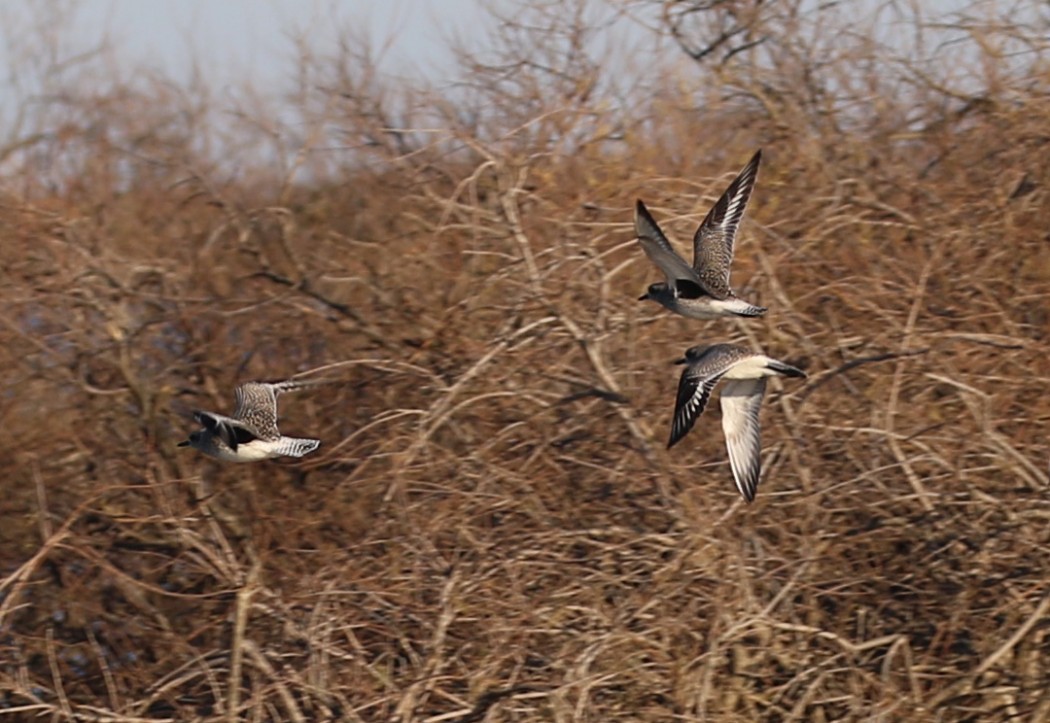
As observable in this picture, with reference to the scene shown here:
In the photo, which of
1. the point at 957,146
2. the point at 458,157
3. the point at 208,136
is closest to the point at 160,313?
the point at 458,157

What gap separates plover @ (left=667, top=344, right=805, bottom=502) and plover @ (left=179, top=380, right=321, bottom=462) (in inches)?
49.3

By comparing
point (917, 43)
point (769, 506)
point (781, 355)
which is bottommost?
point (769, 506)

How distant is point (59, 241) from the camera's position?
31.0 ft

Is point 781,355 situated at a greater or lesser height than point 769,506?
greater

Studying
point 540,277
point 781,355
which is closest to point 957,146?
point 781,355

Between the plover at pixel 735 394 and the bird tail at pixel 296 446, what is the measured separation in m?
1.21

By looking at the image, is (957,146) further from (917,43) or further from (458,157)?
(458,157)

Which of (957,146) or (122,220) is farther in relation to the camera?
(122,220)

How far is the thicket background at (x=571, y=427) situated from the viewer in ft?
23.0

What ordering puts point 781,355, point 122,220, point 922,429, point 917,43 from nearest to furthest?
point 922,429 < point 781,355 < point 917,43 < point 122,220

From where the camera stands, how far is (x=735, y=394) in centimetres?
713

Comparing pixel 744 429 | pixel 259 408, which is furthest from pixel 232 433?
pixel 744 429

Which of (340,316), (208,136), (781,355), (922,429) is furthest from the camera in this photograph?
(208,136)

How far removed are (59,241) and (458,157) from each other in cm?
200
